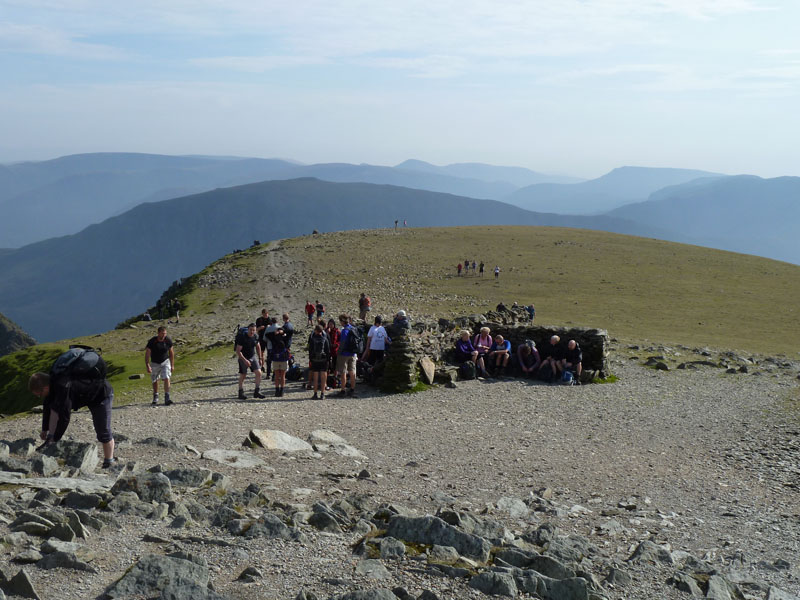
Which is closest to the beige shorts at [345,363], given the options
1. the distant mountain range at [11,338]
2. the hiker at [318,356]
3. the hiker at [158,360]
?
the hiker at [318,356]

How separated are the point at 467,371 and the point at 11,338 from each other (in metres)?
75.9

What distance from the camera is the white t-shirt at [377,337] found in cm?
2170

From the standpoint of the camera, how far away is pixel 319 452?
14250 millimetres

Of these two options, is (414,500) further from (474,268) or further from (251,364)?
(474,268)

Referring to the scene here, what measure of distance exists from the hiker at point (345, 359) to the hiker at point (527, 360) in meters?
6.80

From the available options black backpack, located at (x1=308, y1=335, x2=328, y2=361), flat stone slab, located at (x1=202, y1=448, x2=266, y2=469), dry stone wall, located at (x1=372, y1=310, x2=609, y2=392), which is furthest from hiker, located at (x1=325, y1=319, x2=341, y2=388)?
flat stone slab, located at (x1=202, y1=448, x2=266, y2=469)

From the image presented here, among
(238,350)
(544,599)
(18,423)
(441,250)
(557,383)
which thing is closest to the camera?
(544,599)

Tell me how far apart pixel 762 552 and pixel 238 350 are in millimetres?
13752

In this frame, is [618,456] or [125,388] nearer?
[618,456]

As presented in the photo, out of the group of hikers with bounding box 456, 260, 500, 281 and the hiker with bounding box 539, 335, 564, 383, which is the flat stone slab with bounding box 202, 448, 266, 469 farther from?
the group of hikers with bounding box 456, 260, 500, 281

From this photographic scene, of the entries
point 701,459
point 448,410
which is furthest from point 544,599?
point 448,410

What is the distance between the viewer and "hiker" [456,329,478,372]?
941 inches

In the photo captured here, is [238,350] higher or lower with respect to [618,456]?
higher

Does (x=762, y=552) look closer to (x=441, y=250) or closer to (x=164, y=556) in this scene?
(x=164, y=556)
